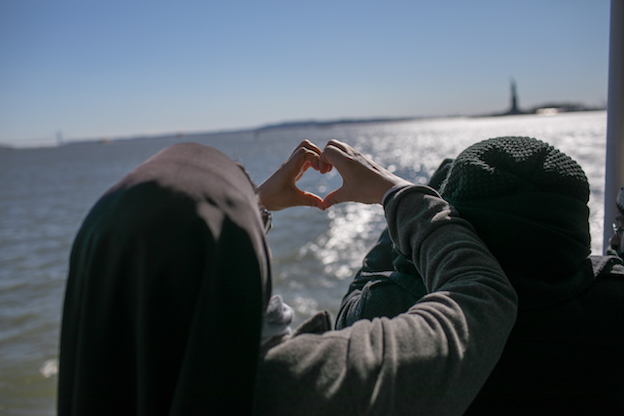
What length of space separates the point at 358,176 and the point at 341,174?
0.05 meters

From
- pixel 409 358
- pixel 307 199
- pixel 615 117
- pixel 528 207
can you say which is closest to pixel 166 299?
pixel 409 358

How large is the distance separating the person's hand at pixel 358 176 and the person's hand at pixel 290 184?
0.58ft

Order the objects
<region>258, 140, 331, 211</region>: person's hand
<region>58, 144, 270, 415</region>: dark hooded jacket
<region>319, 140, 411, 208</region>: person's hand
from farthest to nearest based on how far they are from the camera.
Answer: <region>258, 140, 331, 211</region>: person's hand
<region>319, 140, 411, 208</region>: person's hand
<region>58, 144, 270, 415</region>: dark hooded jacket

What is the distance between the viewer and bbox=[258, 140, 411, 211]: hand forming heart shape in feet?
3.86

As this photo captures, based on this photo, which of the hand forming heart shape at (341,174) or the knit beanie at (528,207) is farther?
the hand forming heart shape at (341,174)

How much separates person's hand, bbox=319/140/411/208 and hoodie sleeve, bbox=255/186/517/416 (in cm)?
31

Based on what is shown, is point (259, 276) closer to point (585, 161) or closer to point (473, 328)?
point (473, 328)

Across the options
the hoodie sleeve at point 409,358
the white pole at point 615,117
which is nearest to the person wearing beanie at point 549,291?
the hoodie sleeve at point 409,358

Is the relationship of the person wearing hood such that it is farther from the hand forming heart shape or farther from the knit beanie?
the hand forming heart shape

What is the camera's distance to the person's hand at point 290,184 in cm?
145

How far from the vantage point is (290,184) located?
1481mm

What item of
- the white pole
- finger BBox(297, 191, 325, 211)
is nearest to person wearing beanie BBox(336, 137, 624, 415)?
finger BBox(297, 191, 325, 211)

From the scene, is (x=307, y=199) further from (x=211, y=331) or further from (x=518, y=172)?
(x=211, y=331)

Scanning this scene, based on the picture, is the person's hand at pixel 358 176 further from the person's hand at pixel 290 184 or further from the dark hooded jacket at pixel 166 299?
the dark hooded jacket at pixel 166 299
